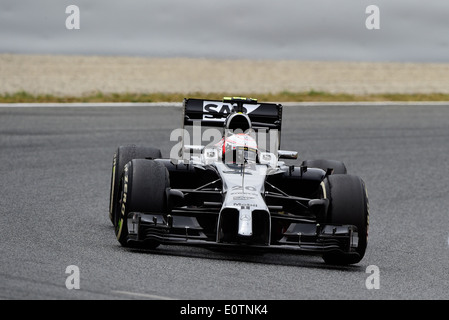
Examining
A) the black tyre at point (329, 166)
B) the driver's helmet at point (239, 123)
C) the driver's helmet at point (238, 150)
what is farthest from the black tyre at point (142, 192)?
the black tyre at point (329, 166)

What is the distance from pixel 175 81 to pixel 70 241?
2734 centimetres

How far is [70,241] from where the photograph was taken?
10109 millimetres

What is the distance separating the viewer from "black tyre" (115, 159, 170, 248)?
9594mm

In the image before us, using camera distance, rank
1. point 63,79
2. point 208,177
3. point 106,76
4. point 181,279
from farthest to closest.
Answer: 1. point 106,76
2. point 63,79
3. point 208,177
4. point 181,279

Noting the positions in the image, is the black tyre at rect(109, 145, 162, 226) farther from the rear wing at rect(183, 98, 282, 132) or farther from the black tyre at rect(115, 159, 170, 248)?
the black tyre at rect(115, 159, 170, 248)

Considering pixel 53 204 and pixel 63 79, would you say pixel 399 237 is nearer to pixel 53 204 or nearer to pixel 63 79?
pixel 53 204

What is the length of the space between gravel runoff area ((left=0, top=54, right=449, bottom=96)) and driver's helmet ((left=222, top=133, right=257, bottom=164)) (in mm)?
17201

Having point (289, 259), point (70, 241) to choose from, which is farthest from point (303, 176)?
point (70, 241)

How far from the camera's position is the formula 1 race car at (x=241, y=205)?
9352 millimetres

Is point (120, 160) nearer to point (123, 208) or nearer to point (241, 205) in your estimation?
point (123, 208)

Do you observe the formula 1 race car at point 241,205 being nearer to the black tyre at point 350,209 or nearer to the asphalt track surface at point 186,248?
the black tyre at point 350,209

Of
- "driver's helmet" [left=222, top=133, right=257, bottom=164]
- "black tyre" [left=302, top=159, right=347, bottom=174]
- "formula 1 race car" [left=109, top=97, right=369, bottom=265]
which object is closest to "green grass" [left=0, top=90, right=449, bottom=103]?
"black tyre" [left=302, top=159, right=347, bottom=174]

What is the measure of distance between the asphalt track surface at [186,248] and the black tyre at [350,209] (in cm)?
19

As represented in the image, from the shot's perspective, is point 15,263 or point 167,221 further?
point 167,221
